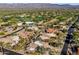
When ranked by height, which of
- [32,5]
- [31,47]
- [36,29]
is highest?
[32,5]

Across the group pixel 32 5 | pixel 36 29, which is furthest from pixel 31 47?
pixel 32 5

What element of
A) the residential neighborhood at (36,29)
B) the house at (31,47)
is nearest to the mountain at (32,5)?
the residential neighborhood at (36,29)

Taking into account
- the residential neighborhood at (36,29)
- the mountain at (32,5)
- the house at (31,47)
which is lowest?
the house at (31,47)

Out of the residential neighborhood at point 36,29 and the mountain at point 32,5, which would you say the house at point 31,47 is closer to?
the residential neighborhood at point 36,29

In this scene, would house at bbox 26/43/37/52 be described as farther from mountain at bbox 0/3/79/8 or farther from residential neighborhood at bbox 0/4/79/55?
mountain at bbox 0/3/79/8

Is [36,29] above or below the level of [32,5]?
below

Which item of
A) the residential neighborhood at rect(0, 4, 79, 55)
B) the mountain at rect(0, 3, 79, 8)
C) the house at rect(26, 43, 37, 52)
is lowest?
the house at rect(26, 43, 37, 52)

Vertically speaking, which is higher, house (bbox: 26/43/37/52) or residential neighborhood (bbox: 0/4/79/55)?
residential neighborhood (bbox: 0/4/79/55)

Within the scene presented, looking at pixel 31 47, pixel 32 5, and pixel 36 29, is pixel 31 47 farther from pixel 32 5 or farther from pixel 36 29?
pixel 32 5

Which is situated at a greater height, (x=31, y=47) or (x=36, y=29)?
(x=36, y=29)

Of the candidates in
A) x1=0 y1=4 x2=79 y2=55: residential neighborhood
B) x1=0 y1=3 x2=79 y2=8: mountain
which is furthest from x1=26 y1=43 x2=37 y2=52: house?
x1=0 y1=3 x2=79 y2=8: mountain

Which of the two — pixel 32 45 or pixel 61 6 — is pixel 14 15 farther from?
pixel 61 6
